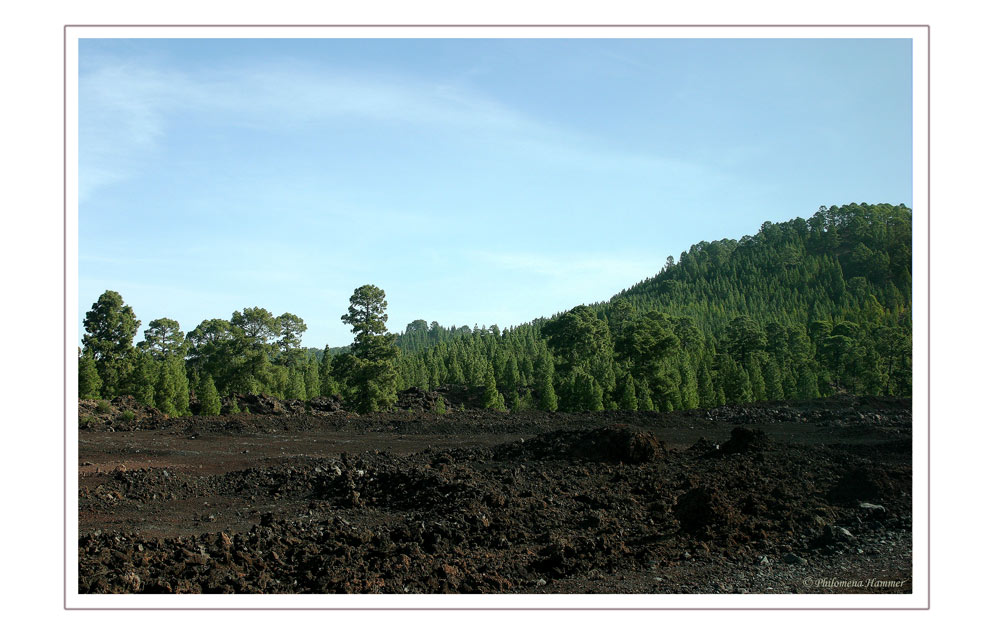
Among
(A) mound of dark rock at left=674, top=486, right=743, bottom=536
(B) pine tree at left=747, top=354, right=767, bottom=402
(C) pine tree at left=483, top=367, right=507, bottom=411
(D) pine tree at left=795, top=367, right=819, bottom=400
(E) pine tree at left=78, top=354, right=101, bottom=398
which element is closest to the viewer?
(A) mound of dark rock at left=674, top=486, right=743, bottom=536

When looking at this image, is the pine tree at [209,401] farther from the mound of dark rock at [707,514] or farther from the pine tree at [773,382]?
the pine tree at [773,382]

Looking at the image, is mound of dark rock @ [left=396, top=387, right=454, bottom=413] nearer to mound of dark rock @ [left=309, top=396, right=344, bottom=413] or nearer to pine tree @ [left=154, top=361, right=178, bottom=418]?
mound of dark rock @ [left=309, top=396, right=344, bottom=413]

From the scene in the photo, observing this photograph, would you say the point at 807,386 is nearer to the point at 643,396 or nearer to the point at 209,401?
the point at 643,396

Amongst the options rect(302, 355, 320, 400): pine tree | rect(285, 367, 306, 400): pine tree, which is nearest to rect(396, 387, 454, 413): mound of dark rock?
rect(285, 367, 306, 400): pine tree

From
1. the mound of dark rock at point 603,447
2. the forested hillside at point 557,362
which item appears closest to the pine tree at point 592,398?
the forested hillside at point 557,362

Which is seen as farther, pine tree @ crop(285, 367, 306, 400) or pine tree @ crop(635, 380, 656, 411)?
pine tree @ crop(285, 367, 306, 400)

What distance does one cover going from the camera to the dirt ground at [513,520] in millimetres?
7820

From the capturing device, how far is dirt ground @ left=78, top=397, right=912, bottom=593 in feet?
25.7

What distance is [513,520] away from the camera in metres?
10.4

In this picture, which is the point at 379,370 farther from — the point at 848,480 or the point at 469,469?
the point at 848,480

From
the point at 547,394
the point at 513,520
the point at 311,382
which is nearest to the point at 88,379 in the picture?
the point at 311,382

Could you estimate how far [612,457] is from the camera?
49.7 ft

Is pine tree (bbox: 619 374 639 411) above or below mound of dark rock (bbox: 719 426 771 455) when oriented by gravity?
below
